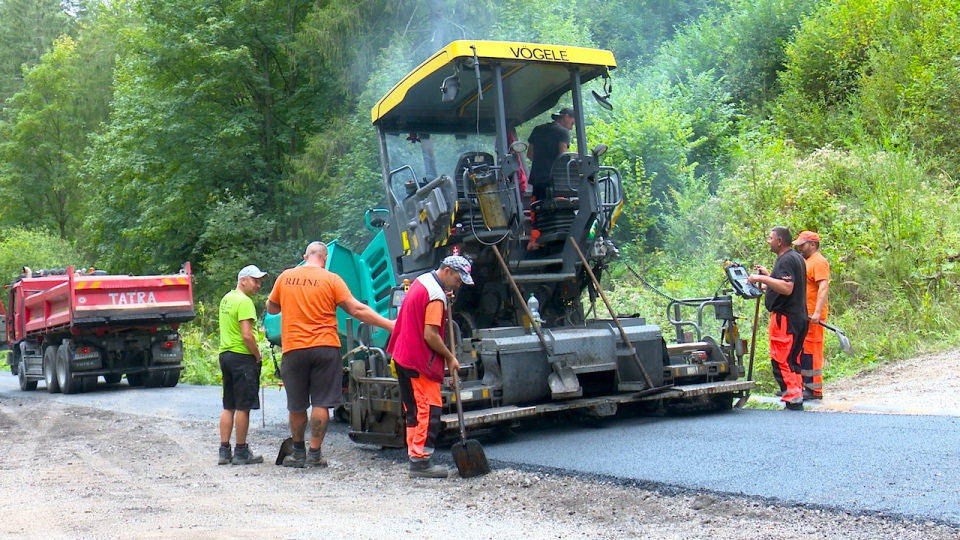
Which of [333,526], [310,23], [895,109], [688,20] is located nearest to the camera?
[333,526]

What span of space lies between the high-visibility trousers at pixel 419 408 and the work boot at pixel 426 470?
3cm

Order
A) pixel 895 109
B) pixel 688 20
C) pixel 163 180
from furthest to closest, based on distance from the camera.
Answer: pixel 688 20, pixel 163 180, pixel 895 109

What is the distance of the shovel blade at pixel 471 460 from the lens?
605cm

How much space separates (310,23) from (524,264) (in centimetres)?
1514

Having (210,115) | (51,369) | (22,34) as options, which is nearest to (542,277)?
(51,369)

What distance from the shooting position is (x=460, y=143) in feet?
26.7

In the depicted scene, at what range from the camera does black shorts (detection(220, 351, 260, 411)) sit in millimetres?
7359

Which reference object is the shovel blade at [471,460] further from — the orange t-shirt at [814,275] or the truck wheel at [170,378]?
the truck wheel at [170,378]

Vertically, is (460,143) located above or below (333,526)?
above

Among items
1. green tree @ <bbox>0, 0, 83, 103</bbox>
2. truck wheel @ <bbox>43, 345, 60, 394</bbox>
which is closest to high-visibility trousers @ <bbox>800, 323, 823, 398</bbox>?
truck wheel @ <bbox>43, 345, 60, 394</bbox>

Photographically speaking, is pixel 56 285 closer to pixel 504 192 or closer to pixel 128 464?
pixel 128 464

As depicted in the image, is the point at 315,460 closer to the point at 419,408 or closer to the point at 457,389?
the point at 419,408

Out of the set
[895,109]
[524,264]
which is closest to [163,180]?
[895,109]

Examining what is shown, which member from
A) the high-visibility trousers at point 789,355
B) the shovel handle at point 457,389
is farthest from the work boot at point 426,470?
the high-visibility trousers at point 789,355
